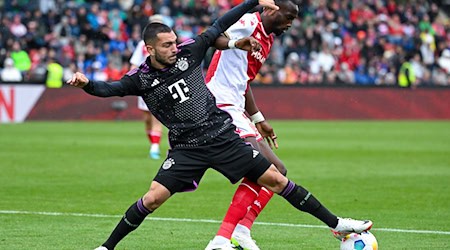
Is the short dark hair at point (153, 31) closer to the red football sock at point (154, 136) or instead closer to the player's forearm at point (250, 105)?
the player's forearm at point (250, 105)

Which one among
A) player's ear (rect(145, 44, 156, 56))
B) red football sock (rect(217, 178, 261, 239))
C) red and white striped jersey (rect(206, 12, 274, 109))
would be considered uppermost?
player's ear (rect(145, 44, 156, 56))

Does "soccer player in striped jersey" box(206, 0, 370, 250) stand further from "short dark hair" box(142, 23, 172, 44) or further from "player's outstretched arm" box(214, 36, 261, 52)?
"short dark hair" box(142, 23, 172, 44)

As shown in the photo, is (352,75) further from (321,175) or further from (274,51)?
(321,175)

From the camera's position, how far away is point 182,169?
7781 millimetres

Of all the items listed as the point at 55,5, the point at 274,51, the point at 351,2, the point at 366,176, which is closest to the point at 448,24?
the point at 351,2

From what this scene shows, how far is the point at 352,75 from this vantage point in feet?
114

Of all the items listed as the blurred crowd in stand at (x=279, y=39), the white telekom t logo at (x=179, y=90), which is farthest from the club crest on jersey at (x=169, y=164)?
the blurred crowd in stand at (x=279, y=39)

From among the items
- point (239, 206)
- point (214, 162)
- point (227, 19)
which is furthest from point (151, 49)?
point (239, 206)

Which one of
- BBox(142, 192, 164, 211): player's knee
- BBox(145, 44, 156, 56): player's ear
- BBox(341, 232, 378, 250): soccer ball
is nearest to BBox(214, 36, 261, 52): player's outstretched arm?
BBox(145, 44, 156, 56): player's ear

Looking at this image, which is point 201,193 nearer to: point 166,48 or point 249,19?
point 249,19

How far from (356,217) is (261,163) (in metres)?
2.74

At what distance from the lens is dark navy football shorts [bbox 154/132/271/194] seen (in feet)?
25.6

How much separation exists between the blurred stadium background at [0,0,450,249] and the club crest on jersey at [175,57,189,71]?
5.41ft

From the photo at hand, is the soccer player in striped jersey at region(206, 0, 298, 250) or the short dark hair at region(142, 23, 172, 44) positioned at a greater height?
the short dark hair at region(142, 23, 172, 44)
